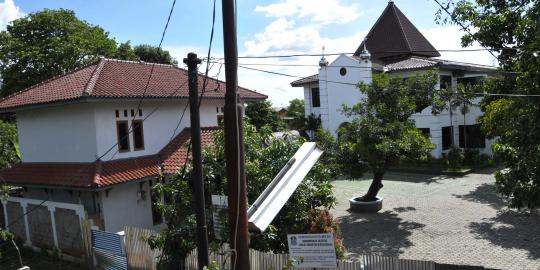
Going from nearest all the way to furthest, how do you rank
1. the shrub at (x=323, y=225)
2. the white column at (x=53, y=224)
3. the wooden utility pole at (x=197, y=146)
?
the wooden utility pole at (x=197, y=146), the shrub at (x=323, y=225), the white column at (x=53, y=224)

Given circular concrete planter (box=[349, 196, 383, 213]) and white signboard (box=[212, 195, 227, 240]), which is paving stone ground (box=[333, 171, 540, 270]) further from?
white signboard (box=[212, 195, 227, 240])

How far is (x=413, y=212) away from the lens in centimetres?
1598

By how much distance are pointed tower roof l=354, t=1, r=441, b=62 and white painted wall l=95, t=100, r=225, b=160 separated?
627 inches

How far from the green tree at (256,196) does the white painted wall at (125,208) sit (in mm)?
4798

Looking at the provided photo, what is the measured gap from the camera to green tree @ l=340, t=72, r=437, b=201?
1413cm

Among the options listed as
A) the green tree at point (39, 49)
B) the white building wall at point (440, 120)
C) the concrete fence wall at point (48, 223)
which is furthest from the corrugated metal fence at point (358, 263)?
the green tree at point (39, 49)

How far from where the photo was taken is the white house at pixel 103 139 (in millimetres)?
13672

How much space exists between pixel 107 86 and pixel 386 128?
937 centimetres

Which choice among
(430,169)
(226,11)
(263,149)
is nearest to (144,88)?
(263,149)

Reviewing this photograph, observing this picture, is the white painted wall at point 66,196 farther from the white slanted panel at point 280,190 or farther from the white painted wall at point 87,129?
the white slanted panel at point 280,190

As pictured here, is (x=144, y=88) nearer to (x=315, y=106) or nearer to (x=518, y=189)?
(x=518, y=189)

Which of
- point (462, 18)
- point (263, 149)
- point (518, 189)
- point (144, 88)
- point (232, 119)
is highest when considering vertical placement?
point (462, 18)

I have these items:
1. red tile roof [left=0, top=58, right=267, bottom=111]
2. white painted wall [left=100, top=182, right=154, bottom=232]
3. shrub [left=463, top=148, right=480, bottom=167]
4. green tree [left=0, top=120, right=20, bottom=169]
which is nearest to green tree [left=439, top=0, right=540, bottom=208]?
red tile roof [left=0, top=58, right=267, bottom=111]

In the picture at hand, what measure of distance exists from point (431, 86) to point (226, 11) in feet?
43.5
